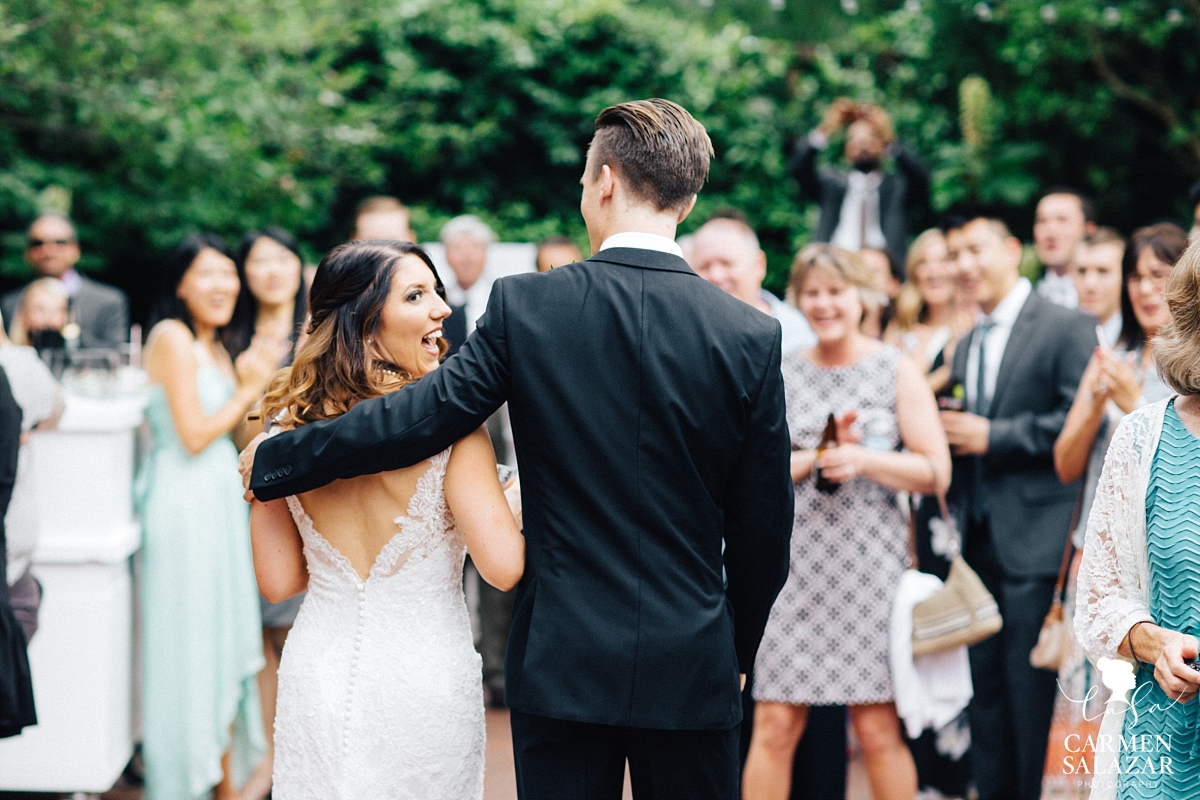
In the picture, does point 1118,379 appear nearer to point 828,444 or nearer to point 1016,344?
point 1016,344

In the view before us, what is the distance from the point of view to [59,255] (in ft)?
21.9

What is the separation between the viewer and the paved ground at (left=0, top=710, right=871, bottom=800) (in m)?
4.40

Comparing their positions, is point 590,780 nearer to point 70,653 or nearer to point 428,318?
point 428,318

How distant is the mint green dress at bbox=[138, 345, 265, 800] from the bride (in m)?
1.77

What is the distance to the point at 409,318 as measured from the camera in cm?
256

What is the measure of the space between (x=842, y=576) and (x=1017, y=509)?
3.24ft

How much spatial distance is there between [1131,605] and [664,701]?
96 centimetres

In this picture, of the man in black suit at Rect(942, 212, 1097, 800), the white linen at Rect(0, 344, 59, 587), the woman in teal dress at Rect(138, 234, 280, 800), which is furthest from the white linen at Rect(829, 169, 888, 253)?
the white linen at Rect(0, 344, 59, 587)

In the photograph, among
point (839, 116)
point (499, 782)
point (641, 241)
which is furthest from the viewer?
point (839, 116)

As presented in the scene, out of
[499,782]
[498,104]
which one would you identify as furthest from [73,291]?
[498,104]

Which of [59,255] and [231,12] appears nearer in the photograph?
[59,255]

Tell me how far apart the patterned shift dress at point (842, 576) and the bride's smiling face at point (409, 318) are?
60.8 inches

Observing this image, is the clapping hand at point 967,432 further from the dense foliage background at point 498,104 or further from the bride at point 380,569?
the dense foliage background at point 498,104

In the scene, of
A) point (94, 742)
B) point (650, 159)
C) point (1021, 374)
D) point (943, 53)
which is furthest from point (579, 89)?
point (650, 159)
